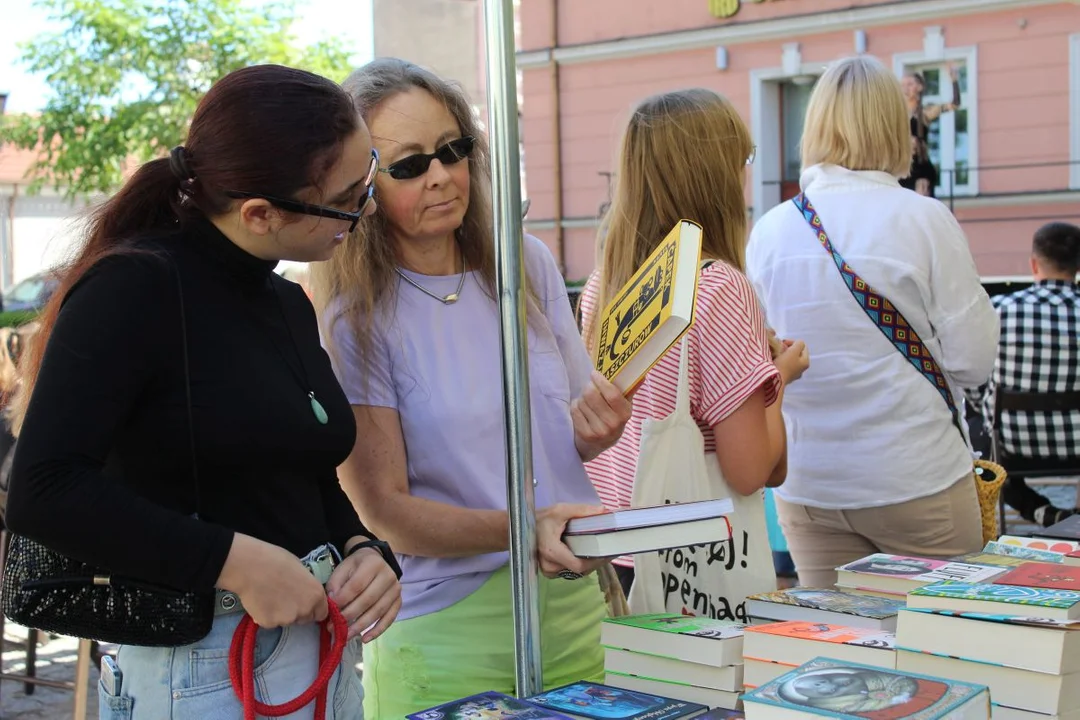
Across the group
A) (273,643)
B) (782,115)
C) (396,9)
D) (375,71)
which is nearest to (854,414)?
(375,71)

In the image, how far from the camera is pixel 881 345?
2.53 metres

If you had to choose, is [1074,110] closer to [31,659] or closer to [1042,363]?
[1042,363]

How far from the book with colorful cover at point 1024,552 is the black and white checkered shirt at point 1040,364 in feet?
10.6

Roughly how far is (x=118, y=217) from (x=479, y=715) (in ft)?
2.48

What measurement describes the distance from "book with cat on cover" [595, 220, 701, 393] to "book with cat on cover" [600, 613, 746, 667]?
0.32 meters

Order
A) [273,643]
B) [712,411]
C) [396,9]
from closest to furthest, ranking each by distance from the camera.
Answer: [273,643], [712,411], [396,9]

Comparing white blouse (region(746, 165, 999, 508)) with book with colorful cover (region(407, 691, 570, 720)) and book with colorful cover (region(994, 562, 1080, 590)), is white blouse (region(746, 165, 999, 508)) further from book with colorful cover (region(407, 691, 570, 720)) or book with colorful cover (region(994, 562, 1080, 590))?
book with colorful cover (region(407, 691, 570, 720))

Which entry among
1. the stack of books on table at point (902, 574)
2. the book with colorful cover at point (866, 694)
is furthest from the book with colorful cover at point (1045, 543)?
the book with colorful cover at point (866, 694)

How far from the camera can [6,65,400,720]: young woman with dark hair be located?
1.28m

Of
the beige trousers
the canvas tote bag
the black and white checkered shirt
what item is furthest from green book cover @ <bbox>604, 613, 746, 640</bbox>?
the black and white checkered shirt

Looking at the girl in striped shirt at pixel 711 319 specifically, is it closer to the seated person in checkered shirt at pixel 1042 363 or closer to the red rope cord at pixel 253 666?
the red rope cord at pixel 253 666

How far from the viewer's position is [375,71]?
184 cm

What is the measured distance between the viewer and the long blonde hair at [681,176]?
7.45 ft

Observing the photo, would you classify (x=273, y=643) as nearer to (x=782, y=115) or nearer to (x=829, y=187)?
(x=829, y=187)
